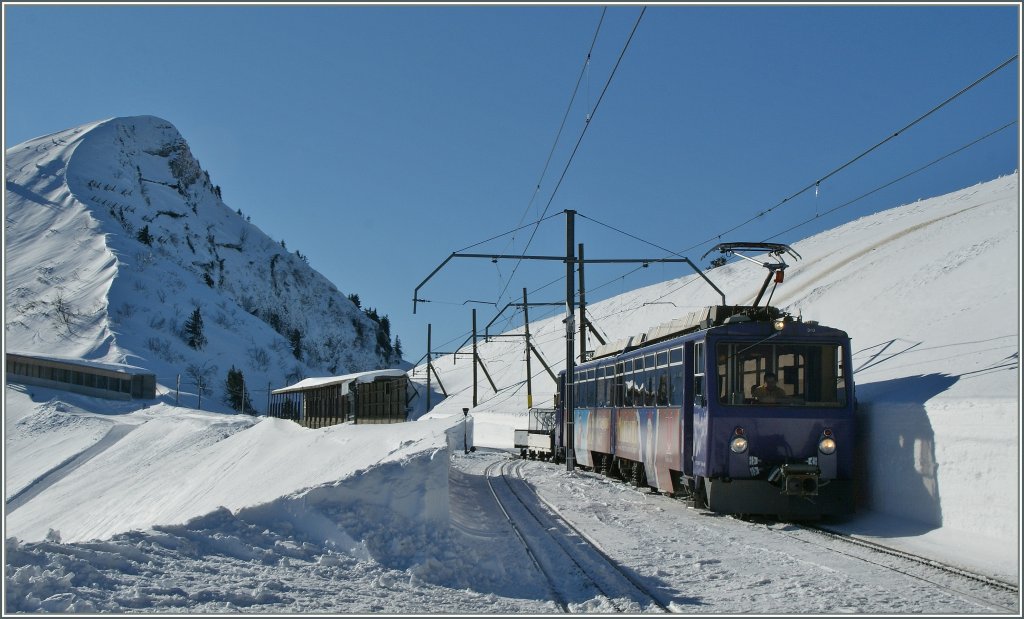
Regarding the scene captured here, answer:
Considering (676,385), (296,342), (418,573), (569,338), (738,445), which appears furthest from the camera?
(296,342)

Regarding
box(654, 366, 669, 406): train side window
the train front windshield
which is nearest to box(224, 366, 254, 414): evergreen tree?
box(654, 366, 669, 406): train side window

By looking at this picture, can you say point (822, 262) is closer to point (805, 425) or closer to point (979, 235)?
point (979, 235)

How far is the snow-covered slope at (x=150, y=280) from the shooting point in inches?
4097

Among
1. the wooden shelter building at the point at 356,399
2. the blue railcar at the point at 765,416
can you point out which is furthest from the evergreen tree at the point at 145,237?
the blue railcar at the point at 765,416

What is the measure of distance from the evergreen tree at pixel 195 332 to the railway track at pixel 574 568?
102657 mm

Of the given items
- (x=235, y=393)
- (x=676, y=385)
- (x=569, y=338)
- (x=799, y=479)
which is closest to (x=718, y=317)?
(x=676, y=385)

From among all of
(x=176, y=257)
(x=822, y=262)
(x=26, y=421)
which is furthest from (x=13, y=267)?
(x=822, y=262)

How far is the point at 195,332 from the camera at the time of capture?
113 metres

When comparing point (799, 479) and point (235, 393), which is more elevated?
point (235, 393)

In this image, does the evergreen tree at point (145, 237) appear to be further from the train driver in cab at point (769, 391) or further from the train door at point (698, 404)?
the train driver in cab at point (769, 391)

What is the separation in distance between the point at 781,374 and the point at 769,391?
1.01 ft

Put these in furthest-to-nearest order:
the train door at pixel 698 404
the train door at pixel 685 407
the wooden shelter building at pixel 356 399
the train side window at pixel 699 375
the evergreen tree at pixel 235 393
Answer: the evergreen tree at pixel 235 393
the wooden shelter building at pixel 356 399
the train door at pixel 685 407
the train side window at pixel 699 375
the train door at pixel 698 404

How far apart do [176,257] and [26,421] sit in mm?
100453

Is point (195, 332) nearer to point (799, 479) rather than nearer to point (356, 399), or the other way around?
point (356, 399)
